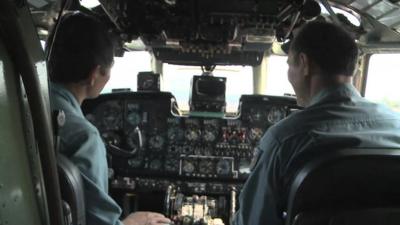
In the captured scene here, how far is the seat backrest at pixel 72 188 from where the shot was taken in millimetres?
1678

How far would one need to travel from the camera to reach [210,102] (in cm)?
443

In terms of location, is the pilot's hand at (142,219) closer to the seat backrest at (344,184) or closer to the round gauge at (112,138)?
the seat backrest at (344,184)

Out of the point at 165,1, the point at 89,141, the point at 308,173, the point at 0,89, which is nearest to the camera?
the point at 0,89

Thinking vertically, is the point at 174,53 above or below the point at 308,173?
above

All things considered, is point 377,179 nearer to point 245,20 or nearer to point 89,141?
point 89,141

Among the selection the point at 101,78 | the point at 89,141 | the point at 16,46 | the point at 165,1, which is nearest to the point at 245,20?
the point at 165,1

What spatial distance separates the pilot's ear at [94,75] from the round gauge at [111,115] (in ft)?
8.14

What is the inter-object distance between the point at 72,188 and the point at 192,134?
2.82m

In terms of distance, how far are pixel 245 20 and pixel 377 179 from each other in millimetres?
1951

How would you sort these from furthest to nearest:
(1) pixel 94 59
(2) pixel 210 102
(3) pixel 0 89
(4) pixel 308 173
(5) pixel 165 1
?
(2) pixel 210 102
(5) pixel 165 1
(1) pixel 94 59
(4) pixel 308 173
(3) pixel 0 89

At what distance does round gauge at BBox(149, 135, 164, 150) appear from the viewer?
452 centimetres

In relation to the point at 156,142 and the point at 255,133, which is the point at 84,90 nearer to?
the point at 156,142

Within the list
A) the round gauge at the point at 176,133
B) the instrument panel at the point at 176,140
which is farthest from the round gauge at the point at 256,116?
the round gauge at the point at 176,133

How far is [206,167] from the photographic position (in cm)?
445
